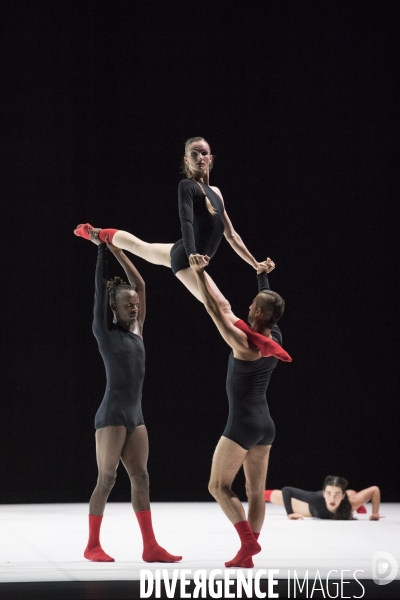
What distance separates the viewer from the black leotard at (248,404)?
15.1 ft

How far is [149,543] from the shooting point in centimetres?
478

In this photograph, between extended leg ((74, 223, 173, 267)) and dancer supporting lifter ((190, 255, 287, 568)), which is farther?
extended leg ((74, 223, 173, 267))

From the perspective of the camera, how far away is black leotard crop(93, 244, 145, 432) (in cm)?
479

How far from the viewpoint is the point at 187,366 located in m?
8.32

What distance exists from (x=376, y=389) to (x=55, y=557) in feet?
13.9

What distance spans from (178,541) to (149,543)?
1112mm

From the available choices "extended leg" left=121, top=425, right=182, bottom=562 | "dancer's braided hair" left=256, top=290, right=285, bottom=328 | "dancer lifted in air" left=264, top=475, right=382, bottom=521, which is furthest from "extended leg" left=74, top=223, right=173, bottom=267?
"dancer lifted in air" left=264, top=475, right=382, bottom=521

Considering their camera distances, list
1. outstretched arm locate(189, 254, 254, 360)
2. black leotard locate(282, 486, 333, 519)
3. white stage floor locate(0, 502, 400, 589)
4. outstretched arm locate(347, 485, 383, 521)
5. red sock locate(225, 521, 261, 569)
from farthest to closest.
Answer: black leotard locate(282, 486, 333, 519) < outstretched arm locate(347, 485, 383, 521) < white stage floor locate(0, 502, 400, 589) < red sock locate(225, 521, 261, 569) < outstretched arm locate(189, 254, 254, 360)

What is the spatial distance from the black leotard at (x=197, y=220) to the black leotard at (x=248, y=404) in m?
0.58

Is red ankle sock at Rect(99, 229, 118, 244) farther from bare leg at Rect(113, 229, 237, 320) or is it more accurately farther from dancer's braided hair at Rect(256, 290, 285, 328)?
dancer's braided hair at Rect(256, 290, 285, 328)

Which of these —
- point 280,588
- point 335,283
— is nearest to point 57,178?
point 335,283

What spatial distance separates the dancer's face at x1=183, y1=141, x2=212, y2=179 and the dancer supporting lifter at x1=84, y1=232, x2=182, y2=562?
0.64 meters

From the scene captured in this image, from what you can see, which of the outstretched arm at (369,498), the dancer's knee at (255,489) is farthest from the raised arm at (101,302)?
the outstretched arm at (369,498)

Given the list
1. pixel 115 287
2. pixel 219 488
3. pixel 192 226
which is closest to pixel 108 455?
pixel 219 488
